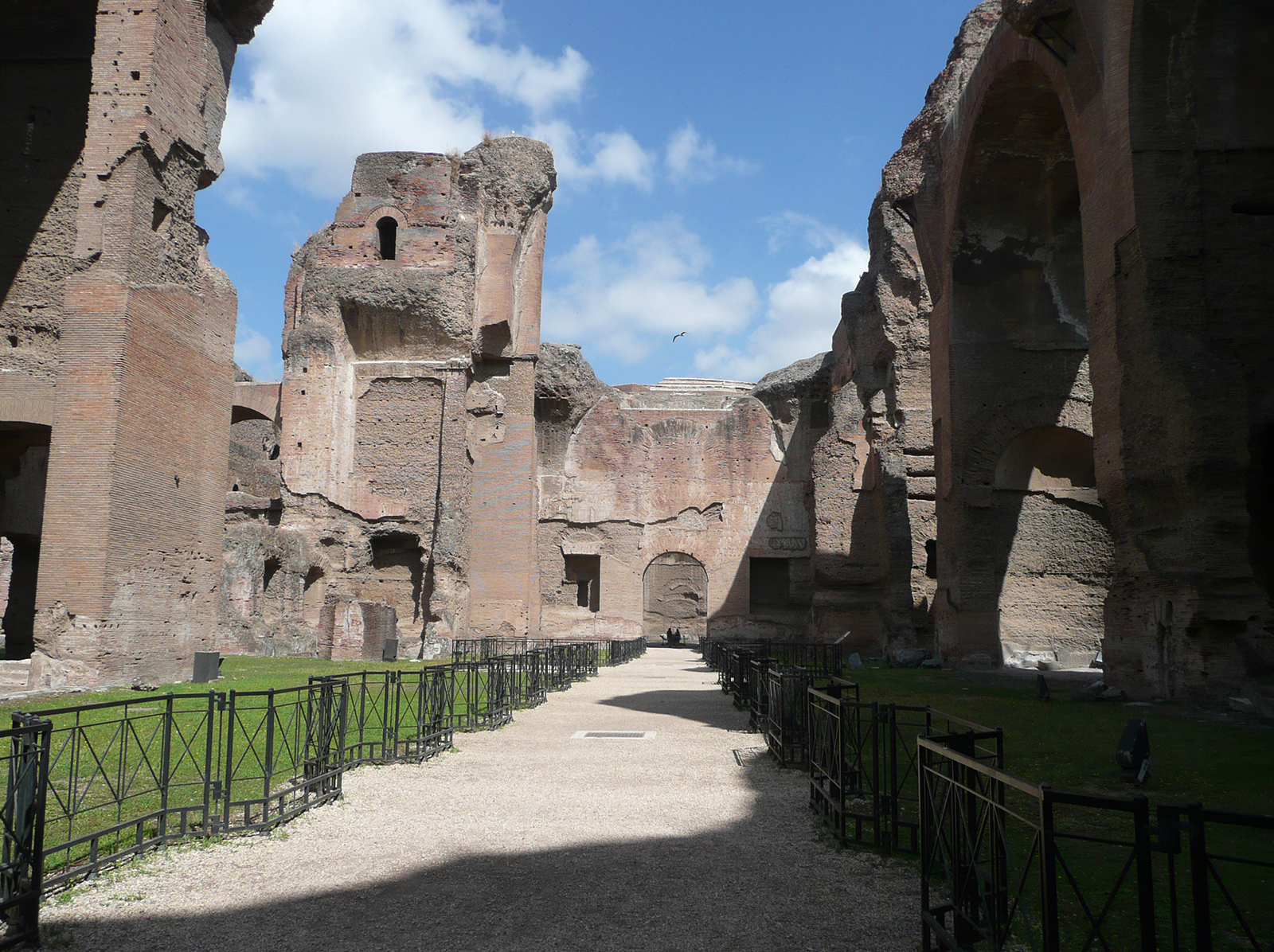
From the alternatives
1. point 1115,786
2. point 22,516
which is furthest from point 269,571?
point 1115,786

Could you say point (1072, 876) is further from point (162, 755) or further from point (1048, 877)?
point (162, 755)

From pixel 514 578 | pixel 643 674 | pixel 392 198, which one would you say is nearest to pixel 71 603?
pixel 643 674

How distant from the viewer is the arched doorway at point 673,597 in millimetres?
32844

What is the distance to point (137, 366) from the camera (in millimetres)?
11922

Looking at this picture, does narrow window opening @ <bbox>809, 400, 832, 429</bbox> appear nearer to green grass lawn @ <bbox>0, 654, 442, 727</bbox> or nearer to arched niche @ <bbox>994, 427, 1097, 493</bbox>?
arched niche @ <bbox>994, 427, 1097, 493</bbox>

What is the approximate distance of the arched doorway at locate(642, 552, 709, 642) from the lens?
108 ft

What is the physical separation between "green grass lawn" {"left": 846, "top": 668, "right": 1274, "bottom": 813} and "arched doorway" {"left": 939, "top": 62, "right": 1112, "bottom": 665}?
4170 mm

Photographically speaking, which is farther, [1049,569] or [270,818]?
[1049,569]

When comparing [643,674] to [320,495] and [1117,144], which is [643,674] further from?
[1117,144]

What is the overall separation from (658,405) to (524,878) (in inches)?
1025

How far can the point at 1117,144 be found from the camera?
10305mm

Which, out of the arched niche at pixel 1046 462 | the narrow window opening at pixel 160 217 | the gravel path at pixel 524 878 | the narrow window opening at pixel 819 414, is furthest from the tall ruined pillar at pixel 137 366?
the narrow window opening at pixel 819 414

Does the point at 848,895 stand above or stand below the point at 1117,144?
below

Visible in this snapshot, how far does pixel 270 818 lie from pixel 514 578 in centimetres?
1763
